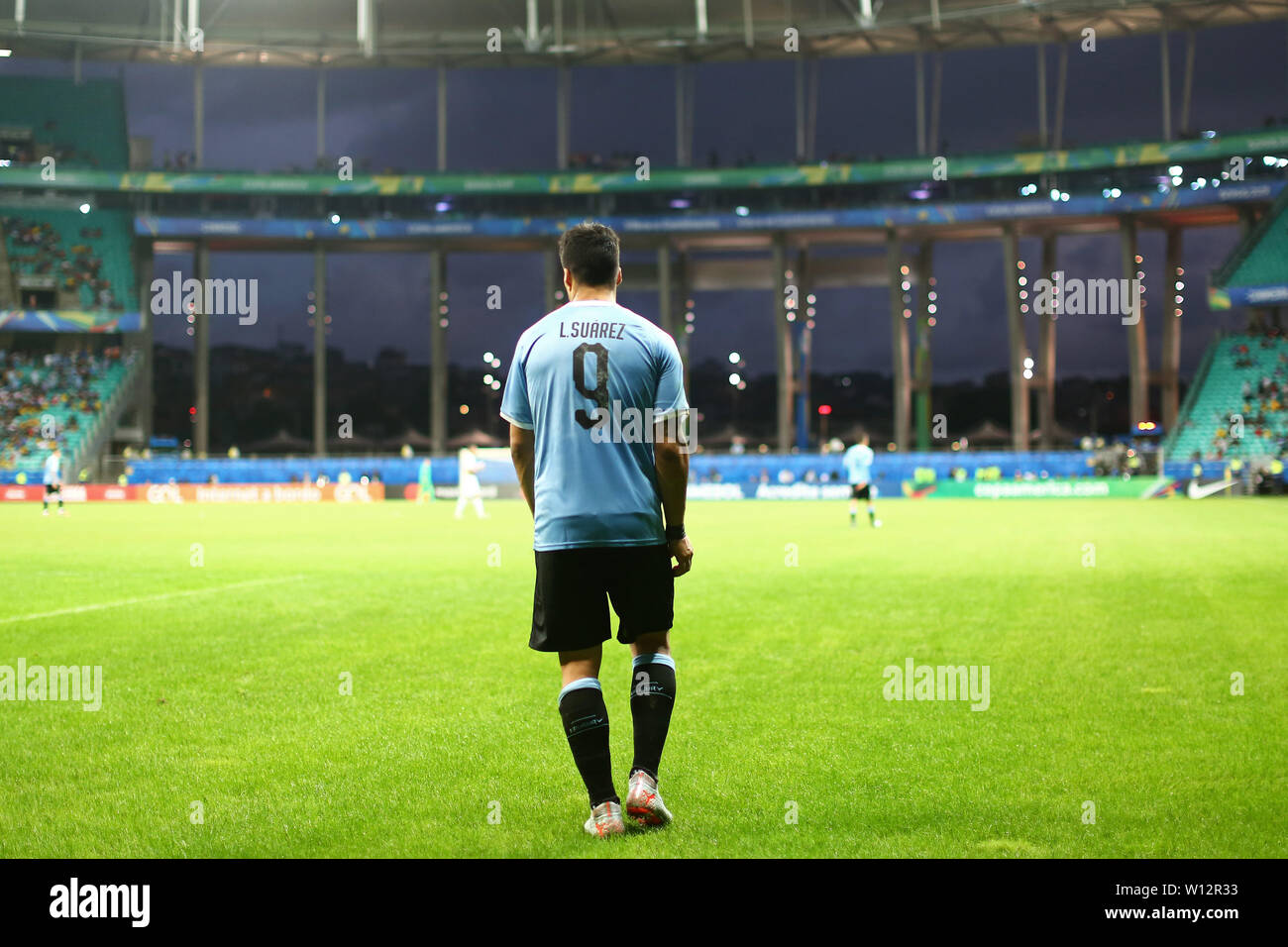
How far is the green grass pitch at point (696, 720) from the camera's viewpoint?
4652mm

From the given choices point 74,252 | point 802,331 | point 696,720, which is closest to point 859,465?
point 696,720

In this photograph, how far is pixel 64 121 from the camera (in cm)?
6519

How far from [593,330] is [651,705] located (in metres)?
1.64

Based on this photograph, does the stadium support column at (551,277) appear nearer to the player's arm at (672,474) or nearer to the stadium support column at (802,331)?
the stadium support column at (802,331)

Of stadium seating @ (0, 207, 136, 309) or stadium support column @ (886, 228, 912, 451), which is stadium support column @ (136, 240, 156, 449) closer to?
stadium seating @ (0, 207, 136, 309)

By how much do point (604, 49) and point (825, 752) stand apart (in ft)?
184

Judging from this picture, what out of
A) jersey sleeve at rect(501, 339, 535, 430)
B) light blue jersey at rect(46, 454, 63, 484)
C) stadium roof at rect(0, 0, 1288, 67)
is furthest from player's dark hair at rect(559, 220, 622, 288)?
stadium roof at rect(0, 0, 1288, 67)

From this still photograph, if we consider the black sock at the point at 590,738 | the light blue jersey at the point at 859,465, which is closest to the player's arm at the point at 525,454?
the black sock at the point at 590,738

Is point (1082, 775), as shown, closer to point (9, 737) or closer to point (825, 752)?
point (825, 752)

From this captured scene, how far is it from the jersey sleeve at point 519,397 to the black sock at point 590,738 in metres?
1.16

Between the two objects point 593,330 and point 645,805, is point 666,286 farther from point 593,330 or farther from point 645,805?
point 645,805

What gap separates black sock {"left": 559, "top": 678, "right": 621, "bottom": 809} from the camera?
471 centimetres

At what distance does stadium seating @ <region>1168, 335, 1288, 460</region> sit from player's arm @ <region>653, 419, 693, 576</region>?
49841mm

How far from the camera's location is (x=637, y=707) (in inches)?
196
